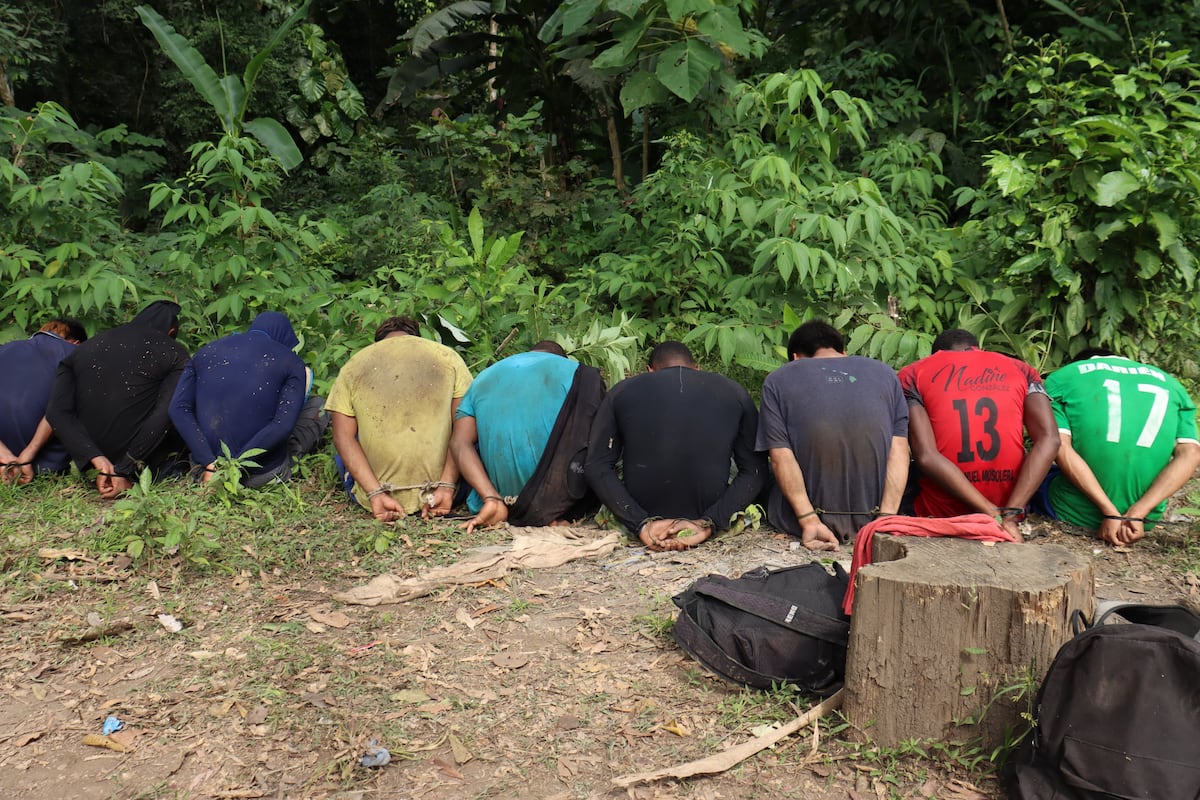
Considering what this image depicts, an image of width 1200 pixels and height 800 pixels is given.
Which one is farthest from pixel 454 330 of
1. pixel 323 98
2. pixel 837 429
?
pixel 323 98

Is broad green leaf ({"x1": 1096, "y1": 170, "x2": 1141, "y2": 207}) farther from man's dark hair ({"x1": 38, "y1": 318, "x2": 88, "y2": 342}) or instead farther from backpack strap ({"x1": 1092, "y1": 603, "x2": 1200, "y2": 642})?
man's dark hair ({"x1": 38, "y1": 318, "x2": 88, "y2": 342})

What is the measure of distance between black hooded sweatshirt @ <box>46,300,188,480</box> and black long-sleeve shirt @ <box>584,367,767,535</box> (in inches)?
113

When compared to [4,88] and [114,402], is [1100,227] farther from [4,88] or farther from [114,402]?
→ [4,88]

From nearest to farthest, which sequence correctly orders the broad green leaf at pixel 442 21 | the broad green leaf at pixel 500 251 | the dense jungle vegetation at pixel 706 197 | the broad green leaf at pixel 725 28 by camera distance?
the dense jungle vegetation at pixel 706 197, the broad green leaf at pixel 500 251, the broad green leaf at pixel 725 28, the broad green leaf at pixel 442 21

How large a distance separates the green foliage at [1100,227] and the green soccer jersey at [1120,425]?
1255 millimetres

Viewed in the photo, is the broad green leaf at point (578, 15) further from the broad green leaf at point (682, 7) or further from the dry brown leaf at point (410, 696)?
the dry brown leaf at point (410, 696)

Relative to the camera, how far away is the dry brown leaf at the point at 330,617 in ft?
12.8

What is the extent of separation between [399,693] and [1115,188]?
5014mm

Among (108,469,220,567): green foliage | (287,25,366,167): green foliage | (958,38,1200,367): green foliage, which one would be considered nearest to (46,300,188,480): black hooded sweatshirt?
(108,469,220,567): green foliage

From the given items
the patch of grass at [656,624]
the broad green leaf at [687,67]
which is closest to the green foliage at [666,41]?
the broad green leaf at [687,67]

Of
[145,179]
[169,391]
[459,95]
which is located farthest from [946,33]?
[145,179]

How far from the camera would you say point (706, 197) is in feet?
21.8

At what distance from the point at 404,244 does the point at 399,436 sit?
377 cm

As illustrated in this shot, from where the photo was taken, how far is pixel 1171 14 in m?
8.62
